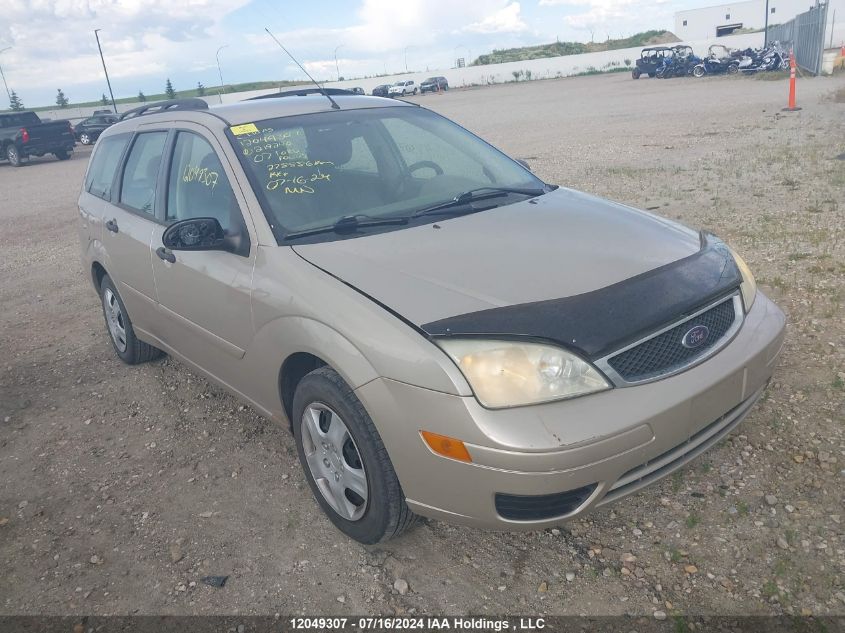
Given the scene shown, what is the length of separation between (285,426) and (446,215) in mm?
1239

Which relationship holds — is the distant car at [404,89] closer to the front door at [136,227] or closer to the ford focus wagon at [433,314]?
the front door at [136,227]

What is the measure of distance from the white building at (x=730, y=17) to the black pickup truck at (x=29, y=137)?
7971cm

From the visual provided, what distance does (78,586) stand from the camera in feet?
9.25

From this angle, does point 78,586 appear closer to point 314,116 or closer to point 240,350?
point 240,350

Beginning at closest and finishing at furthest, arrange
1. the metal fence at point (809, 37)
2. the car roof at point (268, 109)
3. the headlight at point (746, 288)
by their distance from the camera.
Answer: the headlight at point (746, 288) < the car roof at point (268, 109) < the metal fence at point (809, 37)

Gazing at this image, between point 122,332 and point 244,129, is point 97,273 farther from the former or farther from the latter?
point 244,129

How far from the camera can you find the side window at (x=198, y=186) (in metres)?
3.29

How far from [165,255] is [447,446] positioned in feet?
7.12

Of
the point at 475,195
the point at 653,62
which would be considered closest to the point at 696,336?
the point at 475,195

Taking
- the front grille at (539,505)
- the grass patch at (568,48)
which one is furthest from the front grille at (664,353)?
the grass patch at (568,48)

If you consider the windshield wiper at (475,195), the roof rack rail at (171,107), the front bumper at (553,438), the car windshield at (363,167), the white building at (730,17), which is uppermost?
the white building at (730,17)

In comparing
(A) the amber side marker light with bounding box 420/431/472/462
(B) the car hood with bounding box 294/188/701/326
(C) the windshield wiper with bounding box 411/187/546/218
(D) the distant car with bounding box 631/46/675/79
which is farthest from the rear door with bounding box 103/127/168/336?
(D) the distant car with bounding box 631/46/675/79

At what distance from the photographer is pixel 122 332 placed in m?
4.93

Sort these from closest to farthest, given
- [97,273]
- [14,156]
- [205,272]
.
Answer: [205,272] < [97,273] < [14,156]
